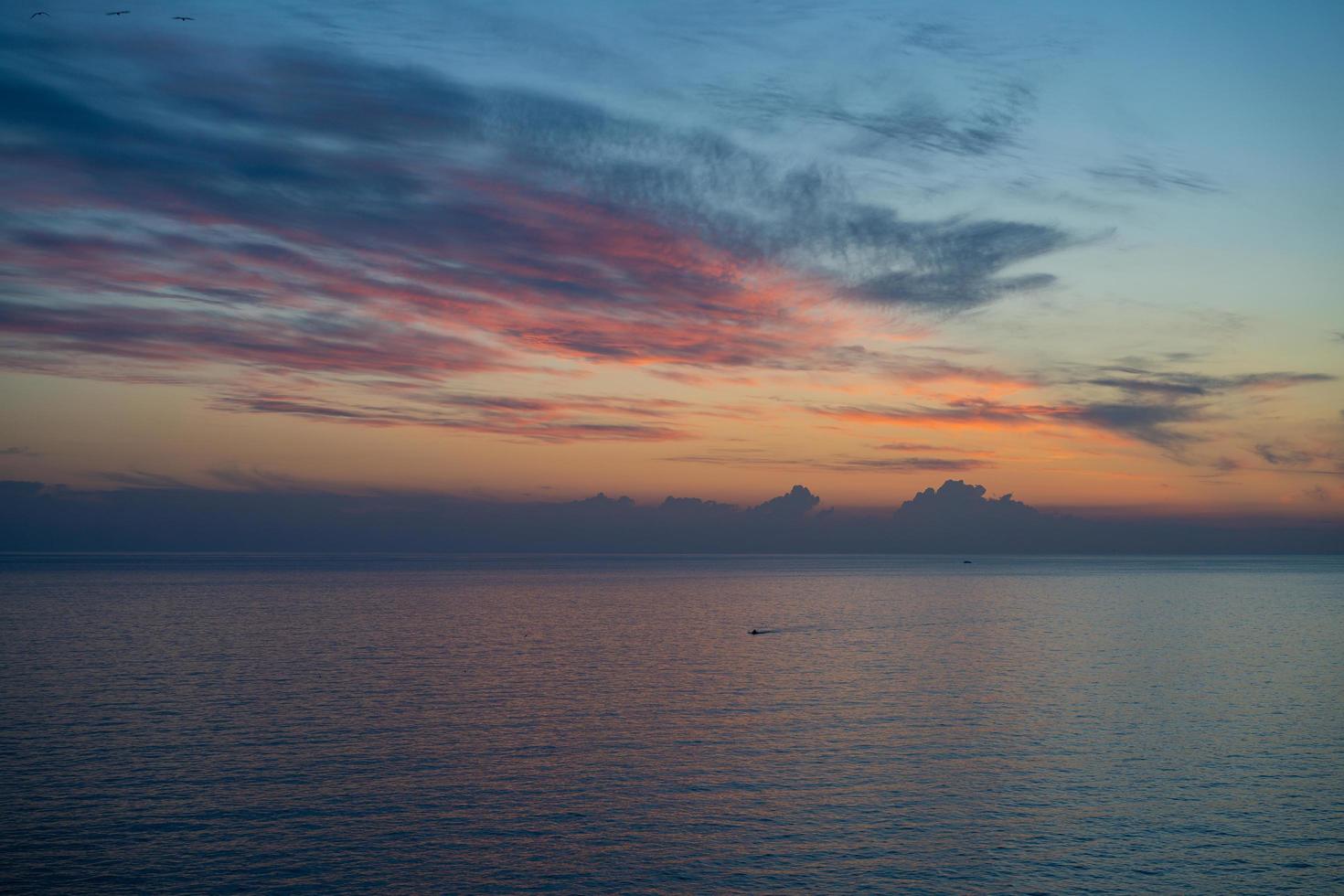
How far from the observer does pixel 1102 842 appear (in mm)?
44062

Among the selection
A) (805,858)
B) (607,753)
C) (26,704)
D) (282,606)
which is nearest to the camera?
(805,858)

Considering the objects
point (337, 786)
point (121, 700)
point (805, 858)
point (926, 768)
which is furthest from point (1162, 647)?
point (121, 700)

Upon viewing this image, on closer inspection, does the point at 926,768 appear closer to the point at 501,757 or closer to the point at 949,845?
the point at 949,845

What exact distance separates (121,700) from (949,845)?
2466 inches

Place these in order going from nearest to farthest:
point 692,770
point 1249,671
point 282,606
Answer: point 692,770 < point 1249,671 < point 282,606

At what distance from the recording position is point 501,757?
2237 inches

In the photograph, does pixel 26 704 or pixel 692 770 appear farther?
pixel 26 704

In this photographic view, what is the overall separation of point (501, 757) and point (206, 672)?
44552 mm

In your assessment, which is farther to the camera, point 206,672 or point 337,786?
point 206,672

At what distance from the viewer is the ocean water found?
40438mm

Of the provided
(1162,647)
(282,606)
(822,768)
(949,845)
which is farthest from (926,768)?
(282,606)

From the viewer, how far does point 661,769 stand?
55.2 metres

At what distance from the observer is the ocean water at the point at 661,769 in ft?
133

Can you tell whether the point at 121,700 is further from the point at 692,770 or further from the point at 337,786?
the point at 692,770
